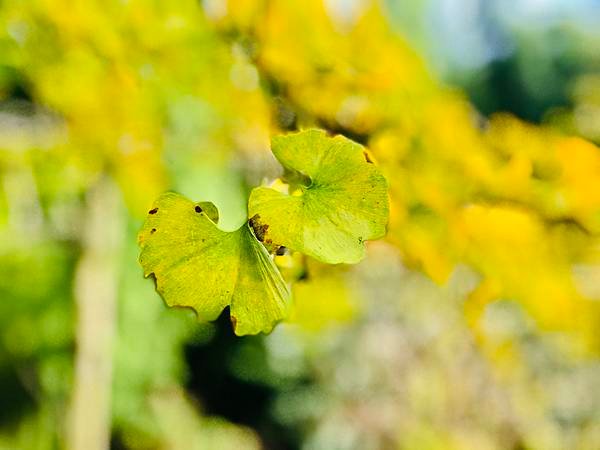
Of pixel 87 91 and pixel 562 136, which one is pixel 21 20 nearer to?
pixel 87 91

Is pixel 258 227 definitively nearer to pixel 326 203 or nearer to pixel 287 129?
pixel 326 203

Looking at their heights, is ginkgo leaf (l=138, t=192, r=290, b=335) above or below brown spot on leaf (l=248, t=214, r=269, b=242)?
below

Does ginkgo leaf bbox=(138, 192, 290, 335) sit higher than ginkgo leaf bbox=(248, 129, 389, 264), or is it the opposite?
ginkgo leaf bbox=(248, 129, 389, 264)

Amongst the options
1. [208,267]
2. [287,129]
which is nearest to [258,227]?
[208,267]

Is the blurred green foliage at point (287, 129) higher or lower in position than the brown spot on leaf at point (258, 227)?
lower

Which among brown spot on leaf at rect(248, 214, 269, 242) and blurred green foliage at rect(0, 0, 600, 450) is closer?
brown spot on leaf at rect(248, 214, 269, 242)

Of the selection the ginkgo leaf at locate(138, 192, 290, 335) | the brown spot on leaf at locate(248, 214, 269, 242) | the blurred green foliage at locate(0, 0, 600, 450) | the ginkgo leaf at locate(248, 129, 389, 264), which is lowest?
the blurred green foliage at locate(0, 0, 600, 450)

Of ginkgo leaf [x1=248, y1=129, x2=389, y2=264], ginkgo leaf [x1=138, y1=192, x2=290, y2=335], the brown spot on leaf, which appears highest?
ginkgo leaf [x1=248, y1=129, x2=389, y2=264]
